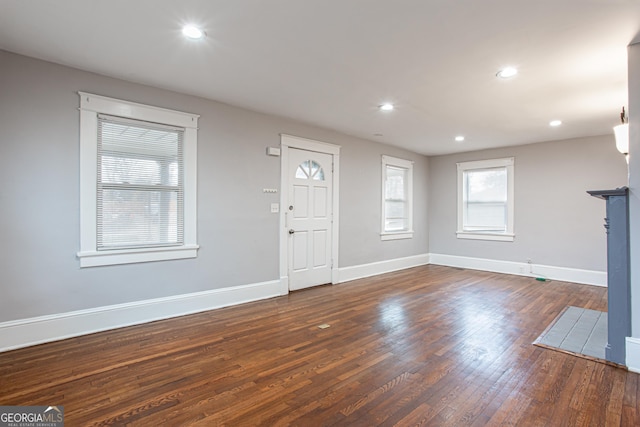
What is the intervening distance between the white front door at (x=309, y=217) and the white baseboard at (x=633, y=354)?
Result: 3.72 m

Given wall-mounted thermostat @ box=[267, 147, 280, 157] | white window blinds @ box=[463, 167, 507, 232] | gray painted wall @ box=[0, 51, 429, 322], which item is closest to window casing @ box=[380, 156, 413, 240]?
white window blinds @ box=[463, 167, 507, 232]

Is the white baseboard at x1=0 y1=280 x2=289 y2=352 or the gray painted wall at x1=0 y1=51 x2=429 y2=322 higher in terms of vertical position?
the gray painted wall at x1=0 y1=51 x2=429 y2=322

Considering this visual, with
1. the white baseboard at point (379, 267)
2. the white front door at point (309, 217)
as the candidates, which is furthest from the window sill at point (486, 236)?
the white front door at point (309, 217)

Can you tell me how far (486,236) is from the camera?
6.84 metres

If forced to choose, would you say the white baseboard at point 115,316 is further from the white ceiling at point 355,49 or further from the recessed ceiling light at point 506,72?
the recessed ceiling light at point 506,72

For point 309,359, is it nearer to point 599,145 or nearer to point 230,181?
point 230,181

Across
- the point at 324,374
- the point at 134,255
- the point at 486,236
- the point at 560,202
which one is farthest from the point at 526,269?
the point at 134,255

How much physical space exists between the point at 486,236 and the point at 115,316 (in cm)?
667

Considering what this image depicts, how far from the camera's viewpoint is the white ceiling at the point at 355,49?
2.22 m

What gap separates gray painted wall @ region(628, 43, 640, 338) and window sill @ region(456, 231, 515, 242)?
4.13 metres

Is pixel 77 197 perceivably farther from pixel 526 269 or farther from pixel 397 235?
pixel 526 269

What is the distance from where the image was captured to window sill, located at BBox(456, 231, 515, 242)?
654 centimetres


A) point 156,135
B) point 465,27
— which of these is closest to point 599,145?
point 465,27

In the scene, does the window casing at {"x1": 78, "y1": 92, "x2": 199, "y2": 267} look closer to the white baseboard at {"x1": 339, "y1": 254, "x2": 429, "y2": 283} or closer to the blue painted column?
the white baseboard at {"x1": 339, "y1": 254, "x2": 429, "y2": 283}
